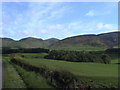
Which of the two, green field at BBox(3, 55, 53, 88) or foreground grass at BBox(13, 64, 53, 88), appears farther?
green field at BBox(3, 55, 53, 88)

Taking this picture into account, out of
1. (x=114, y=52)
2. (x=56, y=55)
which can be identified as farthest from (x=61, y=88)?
(x=114, y=52)

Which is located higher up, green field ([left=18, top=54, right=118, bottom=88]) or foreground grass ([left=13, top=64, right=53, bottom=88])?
foreground grass ([left=13, top=64, right=53, bottom=88])

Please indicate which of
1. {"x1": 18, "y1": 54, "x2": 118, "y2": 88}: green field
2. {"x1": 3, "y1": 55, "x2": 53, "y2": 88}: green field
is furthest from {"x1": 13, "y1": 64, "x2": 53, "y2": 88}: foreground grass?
{"x1": 18, "y1": 54, "x2": 118, "y2": 88}: green field

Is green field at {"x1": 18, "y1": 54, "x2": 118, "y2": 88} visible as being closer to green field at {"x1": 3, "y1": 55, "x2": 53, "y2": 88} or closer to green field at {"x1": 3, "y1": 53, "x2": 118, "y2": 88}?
green field at {"x1": 3, "y1": 53, "x2": 118, "y2": 88}

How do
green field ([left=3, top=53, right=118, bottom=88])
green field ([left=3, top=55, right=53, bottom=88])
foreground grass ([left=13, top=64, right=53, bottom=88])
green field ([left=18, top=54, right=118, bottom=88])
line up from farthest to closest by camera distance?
green field ([left=18, top=54, right=118, bottom=88]) < green field ([left=3, top=53, right=118, bottom=88]) < green field ([left=3, top=55, right=53, bottom=88]) < foreground grass ([left=13, top=64, right=53, bottom=88])

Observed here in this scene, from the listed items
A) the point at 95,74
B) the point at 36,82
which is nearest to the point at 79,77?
the point at 95,74

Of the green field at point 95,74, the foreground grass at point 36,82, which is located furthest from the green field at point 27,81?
the green field at point 95,74

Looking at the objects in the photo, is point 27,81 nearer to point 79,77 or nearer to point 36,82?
point 36,82

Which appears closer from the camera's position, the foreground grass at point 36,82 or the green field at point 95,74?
the foreground grass at point 36,82

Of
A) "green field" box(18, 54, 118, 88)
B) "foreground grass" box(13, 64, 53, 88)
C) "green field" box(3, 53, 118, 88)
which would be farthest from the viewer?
"green field" box(18, 54, 118, 88)

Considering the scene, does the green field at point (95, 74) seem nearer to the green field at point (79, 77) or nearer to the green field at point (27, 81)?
the green field at point (79, 77)

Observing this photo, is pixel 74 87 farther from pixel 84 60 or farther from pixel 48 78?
pixel 84 60

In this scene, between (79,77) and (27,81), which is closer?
(27,81)

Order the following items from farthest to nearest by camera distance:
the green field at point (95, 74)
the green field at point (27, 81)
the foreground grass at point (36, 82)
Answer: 1. the green field at point (95, 74)
2. the green field at point (27, 81)
3. the foreground grass at point (36, 82)
